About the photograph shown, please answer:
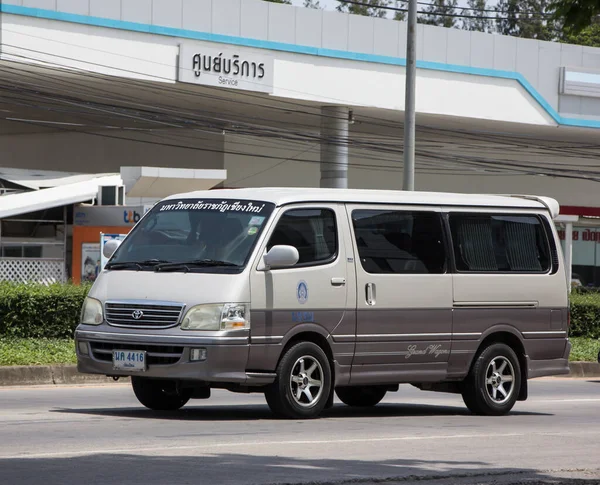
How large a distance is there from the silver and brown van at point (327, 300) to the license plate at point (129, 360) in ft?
0.04

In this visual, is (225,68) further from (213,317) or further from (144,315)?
(213,317)

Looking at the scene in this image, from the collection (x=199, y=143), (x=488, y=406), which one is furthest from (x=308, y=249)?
(x=199, y=143)

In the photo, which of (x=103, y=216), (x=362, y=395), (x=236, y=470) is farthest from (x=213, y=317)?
(x=103, y=216)

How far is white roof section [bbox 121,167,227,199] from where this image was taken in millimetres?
29219

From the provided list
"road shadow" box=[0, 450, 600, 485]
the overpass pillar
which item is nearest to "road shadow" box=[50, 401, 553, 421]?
"road shadow" box=[0, 450, 600, 485]

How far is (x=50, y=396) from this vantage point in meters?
14.5

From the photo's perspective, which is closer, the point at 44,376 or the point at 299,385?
the point at 299,385

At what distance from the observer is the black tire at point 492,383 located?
13.0 metres

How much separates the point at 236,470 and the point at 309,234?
13.0 ft

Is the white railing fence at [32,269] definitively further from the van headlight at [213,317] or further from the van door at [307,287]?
the van headlight at [213,317]

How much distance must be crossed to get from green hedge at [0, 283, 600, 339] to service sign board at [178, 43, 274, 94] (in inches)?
664

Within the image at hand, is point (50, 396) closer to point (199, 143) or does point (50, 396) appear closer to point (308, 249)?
point (308, 249)

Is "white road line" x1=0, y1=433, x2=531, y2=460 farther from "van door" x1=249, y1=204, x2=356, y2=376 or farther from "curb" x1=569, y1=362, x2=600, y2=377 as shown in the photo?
"curb" x1=569, y1=362, x2=600, y2=377

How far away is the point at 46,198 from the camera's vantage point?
1130 inches
